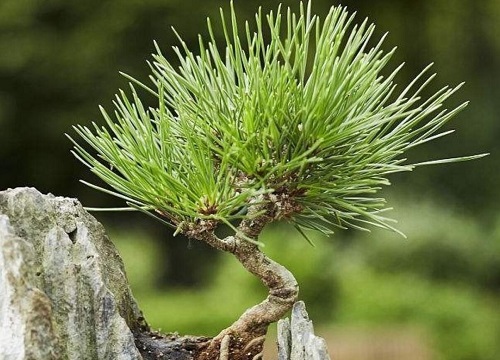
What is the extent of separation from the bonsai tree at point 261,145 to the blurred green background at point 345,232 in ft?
13.3

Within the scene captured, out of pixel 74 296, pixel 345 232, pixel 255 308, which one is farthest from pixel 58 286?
pixel 345 232

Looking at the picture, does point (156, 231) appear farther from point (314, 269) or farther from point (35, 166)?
point (314, 269)

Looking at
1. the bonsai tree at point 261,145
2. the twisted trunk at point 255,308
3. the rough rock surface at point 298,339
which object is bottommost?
the rough rock surface at point 298,339

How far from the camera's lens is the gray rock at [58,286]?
151 centimetres

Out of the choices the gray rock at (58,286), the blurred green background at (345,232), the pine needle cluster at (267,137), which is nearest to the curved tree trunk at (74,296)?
the gray rock at (58,286)

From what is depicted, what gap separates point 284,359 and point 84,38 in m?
9.97

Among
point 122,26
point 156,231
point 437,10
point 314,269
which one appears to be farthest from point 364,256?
point 437,10

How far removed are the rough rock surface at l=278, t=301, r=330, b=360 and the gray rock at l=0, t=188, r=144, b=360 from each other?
28cm

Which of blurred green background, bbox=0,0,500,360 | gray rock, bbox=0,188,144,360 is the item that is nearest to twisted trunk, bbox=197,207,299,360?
gray rock, bbox=0,188,144,360

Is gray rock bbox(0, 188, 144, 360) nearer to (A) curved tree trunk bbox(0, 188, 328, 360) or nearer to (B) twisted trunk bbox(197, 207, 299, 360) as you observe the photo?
(A) curved tree trunk bbox(0, 188, 328, 360)

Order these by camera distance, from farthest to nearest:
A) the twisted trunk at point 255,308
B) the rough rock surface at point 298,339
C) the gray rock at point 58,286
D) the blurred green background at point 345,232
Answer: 1. the blurred green background at point 345,232
2. the twisted trunk at point 255,308
3. the rough rock surface at point 298,339
4. the gray rock at point 58,286

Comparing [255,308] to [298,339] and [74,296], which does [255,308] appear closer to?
[298,339]

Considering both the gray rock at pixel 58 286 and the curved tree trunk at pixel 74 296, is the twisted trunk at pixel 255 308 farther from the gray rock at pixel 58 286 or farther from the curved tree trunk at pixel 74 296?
the gray rock at pixel 58 286

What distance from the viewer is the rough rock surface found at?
1.62m
